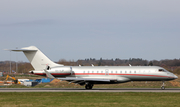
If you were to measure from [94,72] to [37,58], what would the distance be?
856 centimetres

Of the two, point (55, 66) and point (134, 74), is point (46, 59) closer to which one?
point (55, 66)

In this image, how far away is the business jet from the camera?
36531 millimetres

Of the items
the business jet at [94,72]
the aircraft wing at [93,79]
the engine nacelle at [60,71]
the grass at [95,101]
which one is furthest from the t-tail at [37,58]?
the grass at [95,101]

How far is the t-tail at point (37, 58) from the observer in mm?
38938

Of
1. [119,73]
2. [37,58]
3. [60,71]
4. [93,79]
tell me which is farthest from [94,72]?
[37,58]

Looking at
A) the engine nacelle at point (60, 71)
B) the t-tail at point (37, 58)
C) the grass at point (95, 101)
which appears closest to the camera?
the grass at point (95, 101)

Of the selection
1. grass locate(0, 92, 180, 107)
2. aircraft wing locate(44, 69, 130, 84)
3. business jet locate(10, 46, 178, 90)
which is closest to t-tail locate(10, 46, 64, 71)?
business jet locate(10, 46, 178, 90)

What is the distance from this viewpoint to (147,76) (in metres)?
36.6

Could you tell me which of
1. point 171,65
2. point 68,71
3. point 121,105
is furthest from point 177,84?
point 171,65

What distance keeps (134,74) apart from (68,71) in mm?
9075

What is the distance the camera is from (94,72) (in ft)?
123

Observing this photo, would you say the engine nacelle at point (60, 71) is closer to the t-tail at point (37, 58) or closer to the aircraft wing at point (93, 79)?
the aircraft wing at point (93, 79)

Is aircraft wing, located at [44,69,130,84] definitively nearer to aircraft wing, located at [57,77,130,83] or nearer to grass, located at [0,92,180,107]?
aircraft wing, located at [57,77,130,83]

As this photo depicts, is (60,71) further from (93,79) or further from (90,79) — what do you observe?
(93,79)
